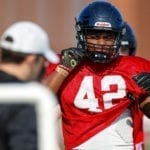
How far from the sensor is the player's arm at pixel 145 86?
6.19 metres

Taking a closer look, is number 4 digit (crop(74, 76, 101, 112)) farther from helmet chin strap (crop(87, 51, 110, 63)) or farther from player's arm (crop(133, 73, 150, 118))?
player's arm (crop(133, 73, 150, 118))

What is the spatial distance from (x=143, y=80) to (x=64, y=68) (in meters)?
0.52

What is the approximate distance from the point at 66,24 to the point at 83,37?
6.64 m

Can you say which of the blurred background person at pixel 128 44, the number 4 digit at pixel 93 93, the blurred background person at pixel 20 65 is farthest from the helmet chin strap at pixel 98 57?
the blurred background person at pixel 128 44

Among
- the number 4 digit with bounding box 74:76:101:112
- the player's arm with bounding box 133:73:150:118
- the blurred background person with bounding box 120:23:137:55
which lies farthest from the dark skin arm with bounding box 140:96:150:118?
the blurred background person with bounding box 120:23:137:55

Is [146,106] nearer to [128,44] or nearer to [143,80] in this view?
[143,80]

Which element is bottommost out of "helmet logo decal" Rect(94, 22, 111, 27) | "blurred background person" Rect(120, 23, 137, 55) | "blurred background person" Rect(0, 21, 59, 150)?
"blurred background person" Rect(120, 23, 137, 55)

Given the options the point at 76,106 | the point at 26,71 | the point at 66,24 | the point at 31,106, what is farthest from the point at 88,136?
the point at 66,24

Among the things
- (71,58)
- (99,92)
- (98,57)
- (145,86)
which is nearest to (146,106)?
(145,86)

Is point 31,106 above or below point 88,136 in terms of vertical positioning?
above

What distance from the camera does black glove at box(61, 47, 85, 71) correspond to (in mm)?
6137

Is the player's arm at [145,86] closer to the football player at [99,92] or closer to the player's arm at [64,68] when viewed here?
the football player at [99,92]

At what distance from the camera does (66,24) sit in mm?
12820

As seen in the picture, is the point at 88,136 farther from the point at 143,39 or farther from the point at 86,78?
the point at 143,39
